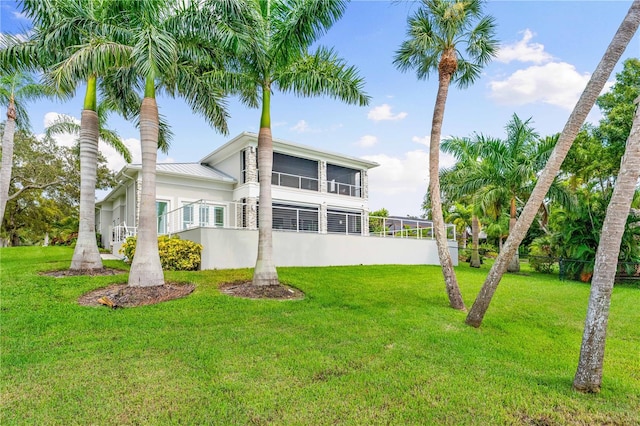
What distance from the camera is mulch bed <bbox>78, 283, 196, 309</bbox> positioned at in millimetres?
6879

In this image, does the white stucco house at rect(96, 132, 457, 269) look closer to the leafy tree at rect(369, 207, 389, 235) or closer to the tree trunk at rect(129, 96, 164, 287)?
the leafy tree at rect(369, 207, 389, 235)

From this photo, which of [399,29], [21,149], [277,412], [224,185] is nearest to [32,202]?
[21,149]

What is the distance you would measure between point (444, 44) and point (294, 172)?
11544mm

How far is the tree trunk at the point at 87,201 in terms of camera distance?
30.2ft

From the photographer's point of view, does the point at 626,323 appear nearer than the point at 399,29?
Yes

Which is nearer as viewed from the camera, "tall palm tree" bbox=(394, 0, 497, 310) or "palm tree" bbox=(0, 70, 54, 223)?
"tall palm tree" bbox=(394, 0, 497, 310)

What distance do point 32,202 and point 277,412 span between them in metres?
31.3

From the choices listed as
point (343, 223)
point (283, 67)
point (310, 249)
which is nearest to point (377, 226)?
point (343, 223)

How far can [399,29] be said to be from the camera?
29.9 ft

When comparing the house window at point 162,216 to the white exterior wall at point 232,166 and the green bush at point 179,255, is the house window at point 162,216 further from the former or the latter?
the green bush at point 179,255

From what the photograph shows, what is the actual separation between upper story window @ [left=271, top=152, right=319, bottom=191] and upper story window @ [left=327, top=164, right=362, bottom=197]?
3.67 feet

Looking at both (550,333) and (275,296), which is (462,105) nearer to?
(550,333)

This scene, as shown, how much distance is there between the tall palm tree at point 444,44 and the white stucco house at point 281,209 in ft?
21.8

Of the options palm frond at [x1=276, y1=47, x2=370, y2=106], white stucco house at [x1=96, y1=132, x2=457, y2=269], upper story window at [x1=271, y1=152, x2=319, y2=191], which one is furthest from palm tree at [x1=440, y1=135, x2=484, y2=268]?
palm frond at [x1=276, y1=47, x2=370, y2=106]
